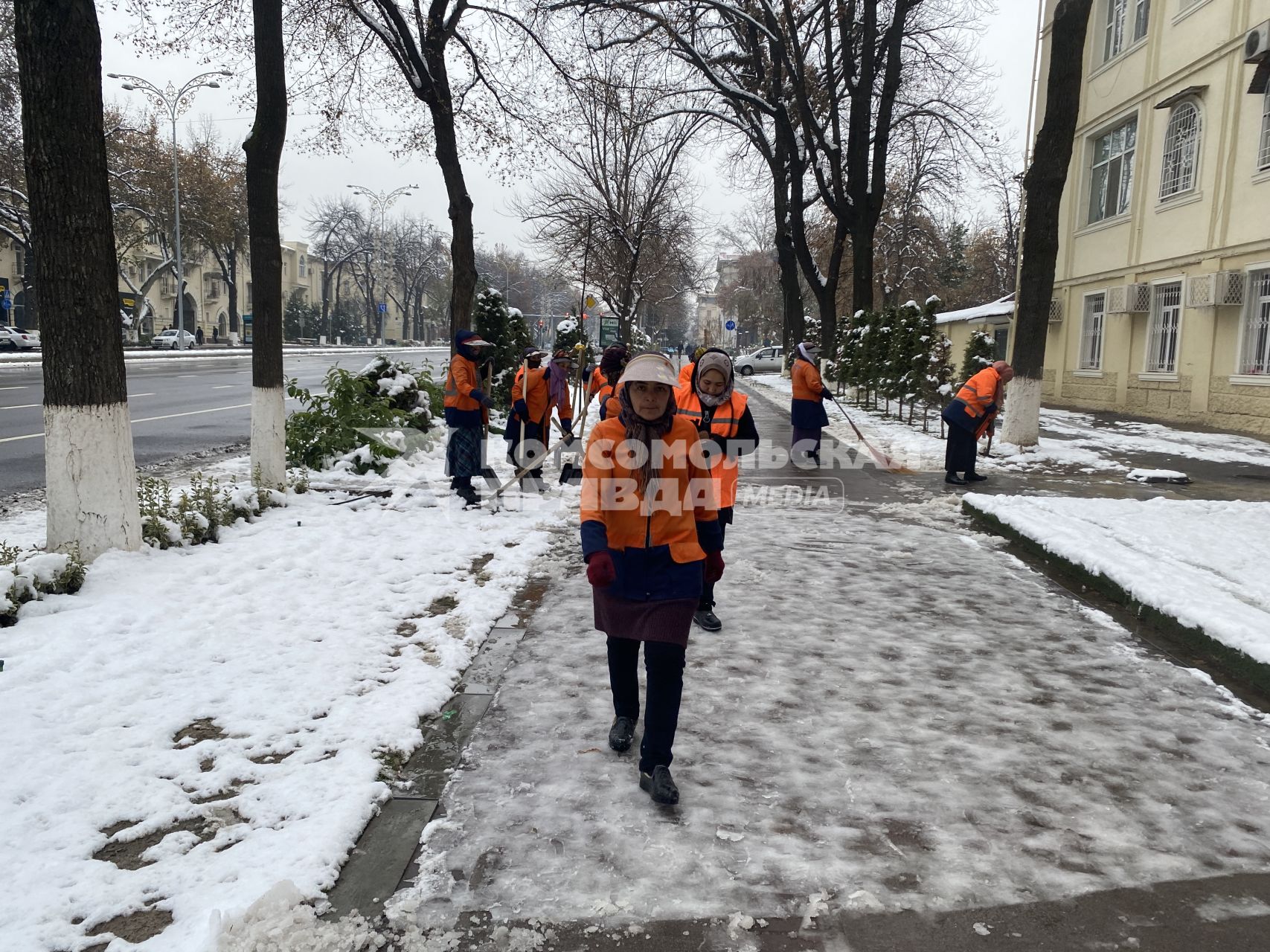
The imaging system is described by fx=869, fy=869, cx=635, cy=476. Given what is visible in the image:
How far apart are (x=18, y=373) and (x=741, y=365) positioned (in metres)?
35.3

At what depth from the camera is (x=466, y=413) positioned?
30.3 ft

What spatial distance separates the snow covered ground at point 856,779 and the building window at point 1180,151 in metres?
16.9

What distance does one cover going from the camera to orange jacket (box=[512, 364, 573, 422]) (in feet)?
33.7

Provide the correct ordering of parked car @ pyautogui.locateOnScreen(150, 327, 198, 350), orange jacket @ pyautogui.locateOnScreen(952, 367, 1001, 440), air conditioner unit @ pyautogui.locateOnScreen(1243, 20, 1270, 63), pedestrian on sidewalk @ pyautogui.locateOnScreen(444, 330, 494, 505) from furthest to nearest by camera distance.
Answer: parked car @ pyautogui.locateOnScreen(150, 327, 198, 350), air conditioner unit @ pyautogui.locateOnScreen(1243, 20, 1270, 63), orange jacket @ pyautogui.locateOnScreen(952, 367, 1001, 440), pedestrian on sidewalk @ pyautogui.locateOnScreen(444, 330, 494, 505)

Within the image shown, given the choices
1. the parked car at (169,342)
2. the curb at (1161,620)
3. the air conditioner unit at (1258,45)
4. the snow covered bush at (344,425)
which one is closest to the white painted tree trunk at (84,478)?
the snow covered bush at (344,425)

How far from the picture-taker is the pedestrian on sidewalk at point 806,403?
36.9ft

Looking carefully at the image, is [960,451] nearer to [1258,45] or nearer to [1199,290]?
[1258,45]

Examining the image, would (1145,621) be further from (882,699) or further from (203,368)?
(203,368)

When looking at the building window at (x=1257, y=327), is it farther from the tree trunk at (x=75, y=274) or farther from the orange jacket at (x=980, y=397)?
the tree trunk at (x=75, y=274)

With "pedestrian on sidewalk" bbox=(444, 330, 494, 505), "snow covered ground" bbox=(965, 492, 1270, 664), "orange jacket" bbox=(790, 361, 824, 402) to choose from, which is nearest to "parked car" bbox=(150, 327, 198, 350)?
"pedestrian on sidewalk" bbox=(444, 330, 494, 505)

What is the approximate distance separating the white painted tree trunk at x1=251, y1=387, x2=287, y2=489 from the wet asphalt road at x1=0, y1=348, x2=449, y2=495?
2.51 meters

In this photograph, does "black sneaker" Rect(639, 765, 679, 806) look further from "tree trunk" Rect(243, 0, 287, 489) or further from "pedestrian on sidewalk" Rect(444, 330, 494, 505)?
"tree trunk" Rect(243, 0, 287, 489)

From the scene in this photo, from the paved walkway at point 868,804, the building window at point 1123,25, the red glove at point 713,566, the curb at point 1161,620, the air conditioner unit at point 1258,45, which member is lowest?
the paved walkway at point 868,804

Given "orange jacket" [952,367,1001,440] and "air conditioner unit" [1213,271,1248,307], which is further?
"air conditioner unit" [1213,271,1248,307]
